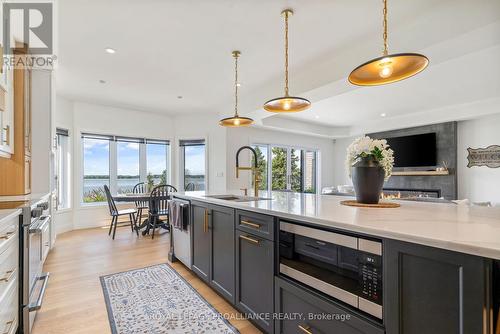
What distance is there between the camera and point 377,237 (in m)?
1.11

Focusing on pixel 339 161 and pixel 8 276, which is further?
pixel 339 161

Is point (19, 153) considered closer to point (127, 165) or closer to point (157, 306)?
point (157, 306)

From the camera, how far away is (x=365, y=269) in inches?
46.6

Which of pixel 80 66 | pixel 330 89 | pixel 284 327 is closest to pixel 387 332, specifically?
pixel 284 327

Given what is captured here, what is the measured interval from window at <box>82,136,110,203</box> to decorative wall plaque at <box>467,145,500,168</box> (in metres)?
8.24

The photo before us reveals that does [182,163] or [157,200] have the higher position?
[182,163]

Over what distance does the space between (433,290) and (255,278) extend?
3.70ft

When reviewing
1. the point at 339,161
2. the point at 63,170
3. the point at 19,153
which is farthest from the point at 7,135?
the point at 339,161

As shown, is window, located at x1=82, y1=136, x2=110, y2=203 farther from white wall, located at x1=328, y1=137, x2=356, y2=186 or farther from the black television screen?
the black television screen

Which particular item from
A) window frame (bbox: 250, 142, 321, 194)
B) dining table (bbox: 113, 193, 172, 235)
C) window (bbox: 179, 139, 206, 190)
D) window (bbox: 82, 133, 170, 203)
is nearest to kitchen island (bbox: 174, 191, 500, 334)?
dining table (bbox: 113, 193, 172, 235)

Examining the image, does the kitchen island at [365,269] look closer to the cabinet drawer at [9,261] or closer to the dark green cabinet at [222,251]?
the dark green cabinet at [222,251]

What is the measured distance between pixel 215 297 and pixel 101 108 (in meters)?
4.95

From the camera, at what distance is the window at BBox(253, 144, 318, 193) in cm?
706

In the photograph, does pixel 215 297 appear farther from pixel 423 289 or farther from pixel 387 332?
pixel 423 289
